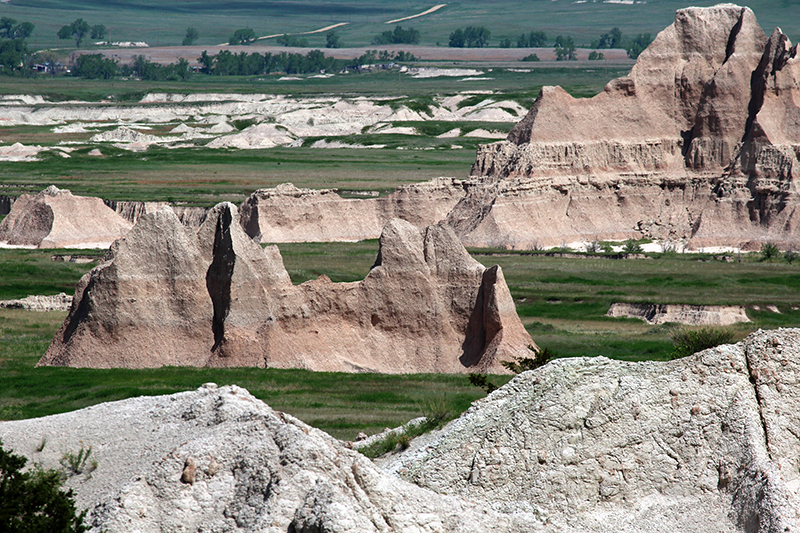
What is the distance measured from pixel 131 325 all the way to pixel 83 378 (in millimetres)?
2312

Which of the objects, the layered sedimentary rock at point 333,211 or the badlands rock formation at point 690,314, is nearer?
the badlands rock formation at point 690,314

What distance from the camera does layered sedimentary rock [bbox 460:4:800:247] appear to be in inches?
2443

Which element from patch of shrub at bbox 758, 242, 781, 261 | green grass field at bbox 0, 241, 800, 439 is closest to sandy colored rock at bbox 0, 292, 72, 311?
green grass field at bbox 0, 241, 800, 439

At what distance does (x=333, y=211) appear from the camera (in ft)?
225

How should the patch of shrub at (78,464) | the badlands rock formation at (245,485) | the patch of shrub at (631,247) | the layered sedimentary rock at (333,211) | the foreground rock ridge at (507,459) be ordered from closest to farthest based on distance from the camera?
the badlands rock formation at (245,485), the foreground rock ridge at (507,459), the patch of shrub at (78,464), the patch of shrub at (631,247), the layered sedimentary rock at (333,211)

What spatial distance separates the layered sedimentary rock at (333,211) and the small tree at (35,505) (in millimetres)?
50971

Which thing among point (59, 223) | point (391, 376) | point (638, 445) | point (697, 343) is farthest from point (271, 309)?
point (59, 223)

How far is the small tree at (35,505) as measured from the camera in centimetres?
1306

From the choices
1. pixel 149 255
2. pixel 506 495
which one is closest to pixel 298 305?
pixel 149 255

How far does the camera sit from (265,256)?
99.1 ft

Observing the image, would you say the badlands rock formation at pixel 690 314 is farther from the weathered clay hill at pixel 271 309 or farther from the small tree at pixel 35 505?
the small tree at pixel 35 505

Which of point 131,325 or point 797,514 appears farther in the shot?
point 131,325

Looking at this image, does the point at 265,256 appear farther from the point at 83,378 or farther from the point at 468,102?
the point at 468,102

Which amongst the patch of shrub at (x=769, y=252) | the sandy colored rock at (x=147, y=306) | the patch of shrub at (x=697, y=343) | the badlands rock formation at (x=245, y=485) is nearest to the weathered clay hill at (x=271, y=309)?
the sandy colored rock at (x=147, y=306)
